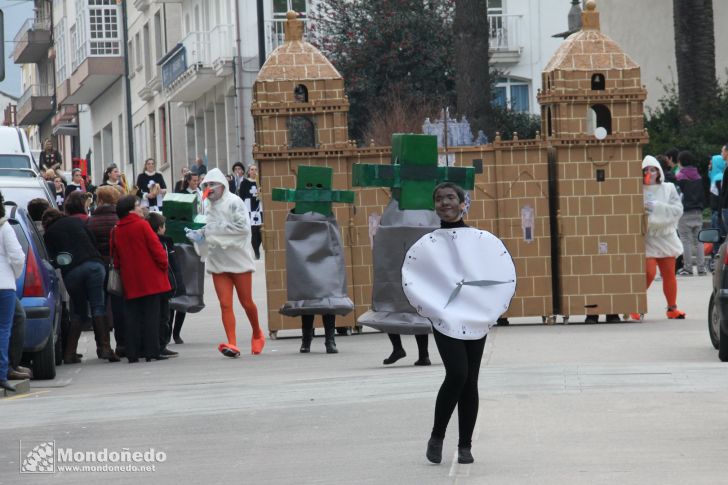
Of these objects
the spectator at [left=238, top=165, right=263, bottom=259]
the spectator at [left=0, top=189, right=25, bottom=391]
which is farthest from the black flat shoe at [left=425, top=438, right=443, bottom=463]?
the spectator at [left=238, top=165, right=263, bottom=259]

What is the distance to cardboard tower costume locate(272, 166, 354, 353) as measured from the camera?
54.3 feet

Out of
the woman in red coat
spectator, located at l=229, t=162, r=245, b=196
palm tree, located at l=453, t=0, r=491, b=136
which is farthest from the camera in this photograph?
spectator, located at l=229, t=162, r=245, b=196

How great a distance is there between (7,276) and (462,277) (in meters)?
5.29

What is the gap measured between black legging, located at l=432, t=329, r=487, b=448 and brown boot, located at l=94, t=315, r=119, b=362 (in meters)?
8.24

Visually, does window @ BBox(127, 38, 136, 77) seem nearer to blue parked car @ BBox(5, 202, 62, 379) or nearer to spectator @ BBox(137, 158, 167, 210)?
spectator @ BBox(137, 158, 167, 210)

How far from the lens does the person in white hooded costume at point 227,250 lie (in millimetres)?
16516

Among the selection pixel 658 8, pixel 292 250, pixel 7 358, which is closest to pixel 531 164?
pixel 292 250

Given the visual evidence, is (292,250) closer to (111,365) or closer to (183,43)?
(111,365)

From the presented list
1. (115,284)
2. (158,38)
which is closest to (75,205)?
(115,284)

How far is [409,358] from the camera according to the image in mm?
15750

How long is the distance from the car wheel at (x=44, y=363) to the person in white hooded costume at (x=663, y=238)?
23.2 feet

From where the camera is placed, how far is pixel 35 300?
1478 centimetres

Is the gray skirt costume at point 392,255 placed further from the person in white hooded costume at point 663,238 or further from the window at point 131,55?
the window at point 131,55

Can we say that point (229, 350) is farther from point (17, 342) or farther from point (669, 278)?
point (669, 278)
